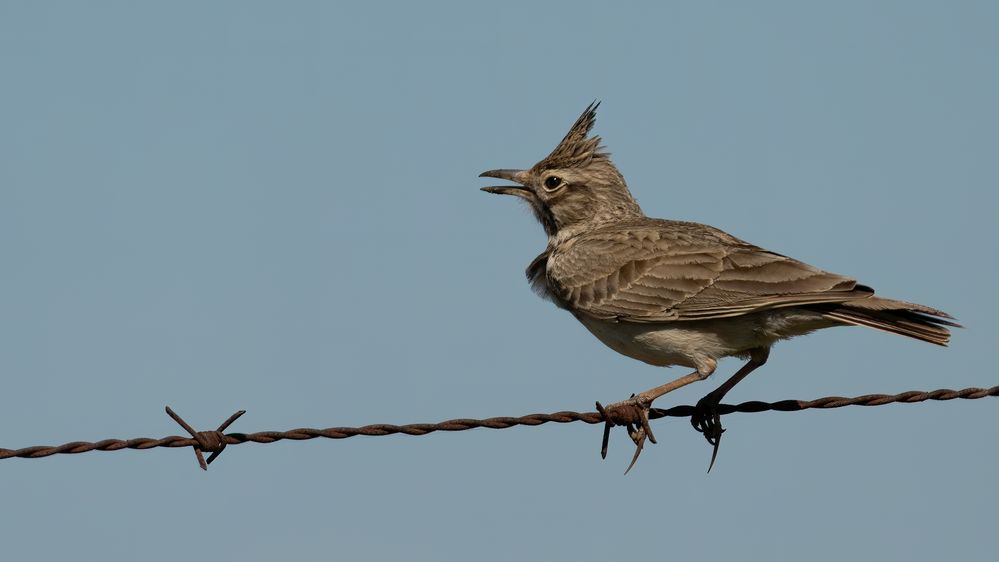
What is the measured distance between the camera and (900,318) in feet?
25.9

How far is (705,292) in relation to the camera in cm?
891

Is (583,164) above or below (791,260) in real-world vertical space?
above

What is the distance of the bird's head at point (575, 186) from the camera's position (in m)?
11.4

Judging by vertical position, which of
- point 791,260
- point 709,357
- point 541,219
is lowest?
point 709,357

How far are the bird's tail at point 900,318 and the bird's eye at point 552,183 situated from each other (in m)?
3.84

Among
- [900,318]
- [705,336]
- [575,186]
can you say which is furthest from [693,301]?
[575,186]

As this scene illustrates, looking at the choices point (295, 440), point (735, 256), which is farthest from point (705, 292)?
point (295, 440)

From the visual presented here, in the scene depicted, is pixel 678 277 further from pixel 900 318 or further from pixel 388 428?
pixel 388 428

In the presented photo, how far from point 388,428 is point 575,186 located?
17.6 feet

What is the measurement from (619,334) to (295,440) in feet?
11.9

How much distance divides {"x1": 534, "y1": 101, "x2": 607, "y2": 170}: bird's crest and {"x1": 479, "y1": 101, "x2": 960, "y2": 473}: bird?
2.38 ft

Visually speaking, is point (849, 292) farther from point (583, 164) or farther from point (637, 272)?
point (583, 164)

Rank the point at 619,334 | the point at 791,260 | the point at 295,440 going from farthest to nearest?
1. the point at 619,334
2. the point at 791,260
3. the point at 295,440

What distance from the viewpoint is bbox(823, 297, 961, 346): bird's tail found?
25.4 feet
